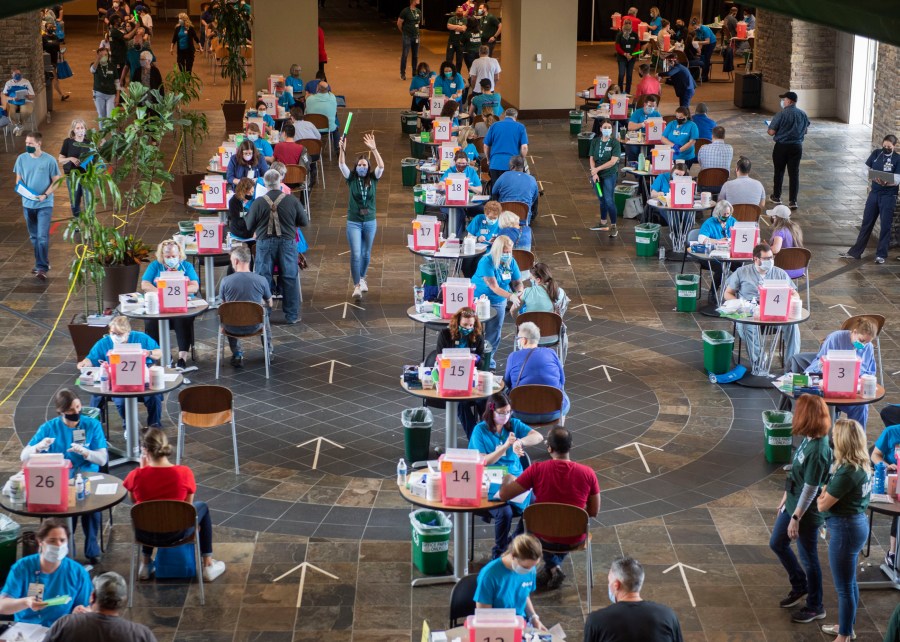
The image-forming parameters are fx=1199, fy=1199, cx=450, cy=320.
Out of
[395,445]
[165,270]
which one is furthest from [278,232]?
[395,445]

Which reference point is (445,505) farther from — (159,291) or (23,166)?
(23,166)

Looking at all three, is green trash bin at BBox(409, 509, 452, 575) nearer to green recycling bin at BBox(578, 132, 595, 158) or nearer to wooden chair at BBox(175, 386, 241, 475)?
wooden chair at BBox(175, 386, 241, 475)

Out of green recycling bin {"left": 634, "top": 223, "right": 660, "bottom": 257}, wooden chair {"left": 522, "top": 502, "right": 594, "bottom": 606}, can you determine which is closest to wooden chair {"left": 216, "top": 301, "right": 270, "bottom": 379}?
wooden chair {"left": 522, "top": 502, "right": 594, "bottom": 606}

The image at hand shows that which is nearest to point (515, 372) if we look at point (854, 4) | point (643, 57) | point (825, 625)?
point (825, 625)

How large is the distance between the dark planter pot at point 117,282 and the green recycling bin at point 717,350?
583cm

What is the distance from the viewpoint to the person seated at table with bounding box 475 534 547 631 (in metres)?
5.86

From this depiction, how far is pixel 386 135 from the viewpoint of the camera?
2312cm

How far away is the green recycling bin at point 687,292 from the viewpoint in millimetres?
13016

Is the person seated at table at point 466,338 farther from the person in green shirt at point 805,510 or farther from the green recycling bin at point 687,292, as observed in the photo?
the green recycling bin at point 687,292

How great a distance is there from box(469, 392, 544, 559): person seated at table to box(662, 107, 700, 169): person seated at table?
10.2 meters

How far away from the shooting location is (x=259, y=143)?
51.3ft

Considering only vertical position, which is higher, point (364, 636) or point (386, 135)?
point (386, 135)

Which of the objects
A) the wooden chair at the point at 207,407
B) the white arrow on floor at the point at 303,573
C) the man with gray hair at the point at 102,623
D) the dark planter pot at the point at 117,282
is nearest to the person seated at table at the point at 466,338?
the wooden chair at the point at 207,407

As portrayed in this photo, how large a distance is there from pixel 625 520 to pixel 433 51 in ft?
89.9
